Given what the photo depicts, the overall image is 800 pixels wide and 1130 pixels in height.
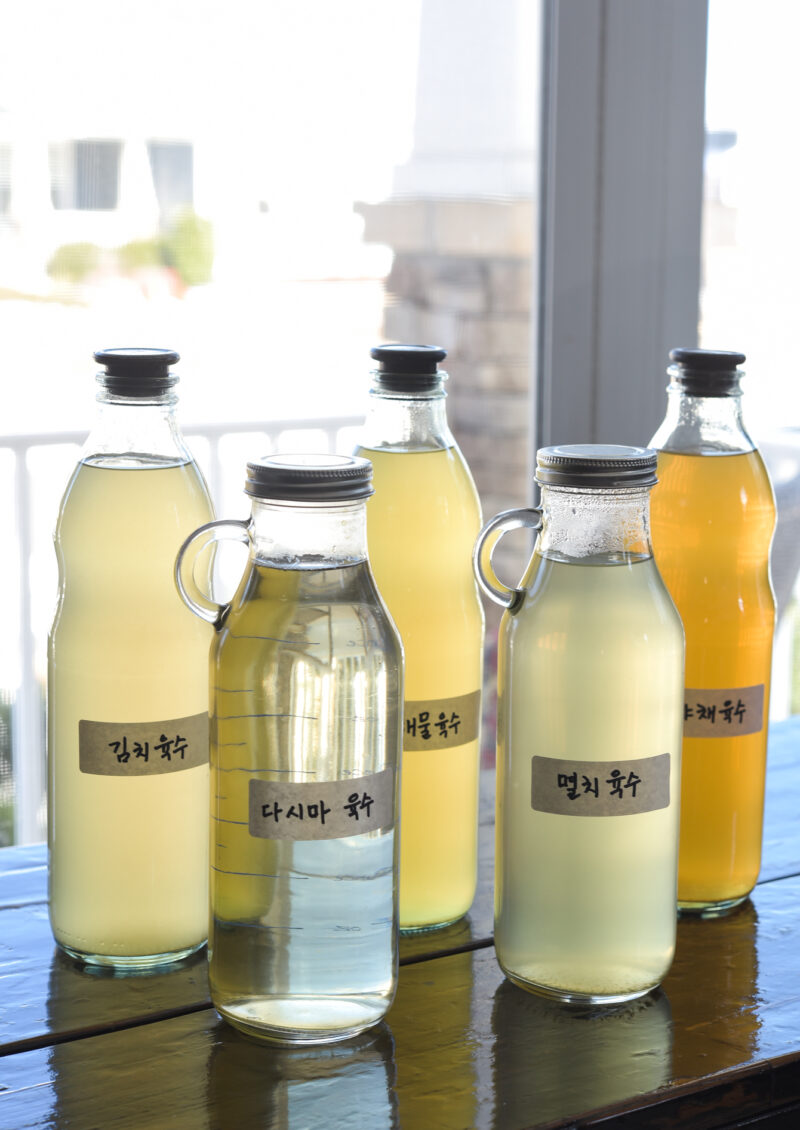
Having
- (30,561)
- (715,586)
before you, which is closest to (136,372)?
(715,586)

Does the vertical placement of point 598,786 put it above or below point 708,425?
below

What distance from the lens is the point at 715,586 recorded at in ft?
2.58

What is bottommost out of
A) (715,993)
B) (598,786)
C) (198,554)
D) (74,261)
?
(715,993)

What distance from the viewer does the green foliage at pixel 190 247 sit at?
1896 millimetres

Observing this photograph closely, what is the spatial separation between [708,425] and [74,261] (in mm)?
1311

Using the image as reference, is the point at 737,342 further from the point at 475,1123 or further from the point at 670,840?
the point at 475,1123

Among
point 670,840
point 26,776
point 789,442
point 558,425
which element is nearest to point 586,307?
point 558,425

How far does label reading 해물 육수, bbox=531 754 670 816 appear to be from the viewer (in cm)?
68

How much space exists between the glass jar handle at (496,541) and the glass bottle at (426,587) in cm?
5

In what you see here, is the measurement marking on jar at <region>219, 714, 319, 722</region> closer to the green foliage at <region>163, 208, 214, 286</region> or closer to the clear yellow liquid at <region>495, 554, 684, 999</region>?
the clear yellow liquid at <region>495, 554, 684, 999</region>

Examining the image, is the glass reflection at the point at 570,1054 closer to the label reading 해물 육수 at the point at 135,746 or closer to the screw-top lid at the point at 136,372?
the label reading 해물 육수 at the point at 135,746

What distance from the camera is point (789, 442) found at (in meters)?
2.00

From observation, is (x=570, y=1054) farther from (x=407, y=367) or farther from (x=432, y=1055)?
(x=407, y=367)

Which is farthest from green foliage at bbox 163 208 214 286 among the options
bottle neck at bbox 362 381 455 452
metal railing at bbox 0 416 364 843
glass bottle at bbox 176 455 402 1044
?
glass bottle at bbox 176 455 402 1044
